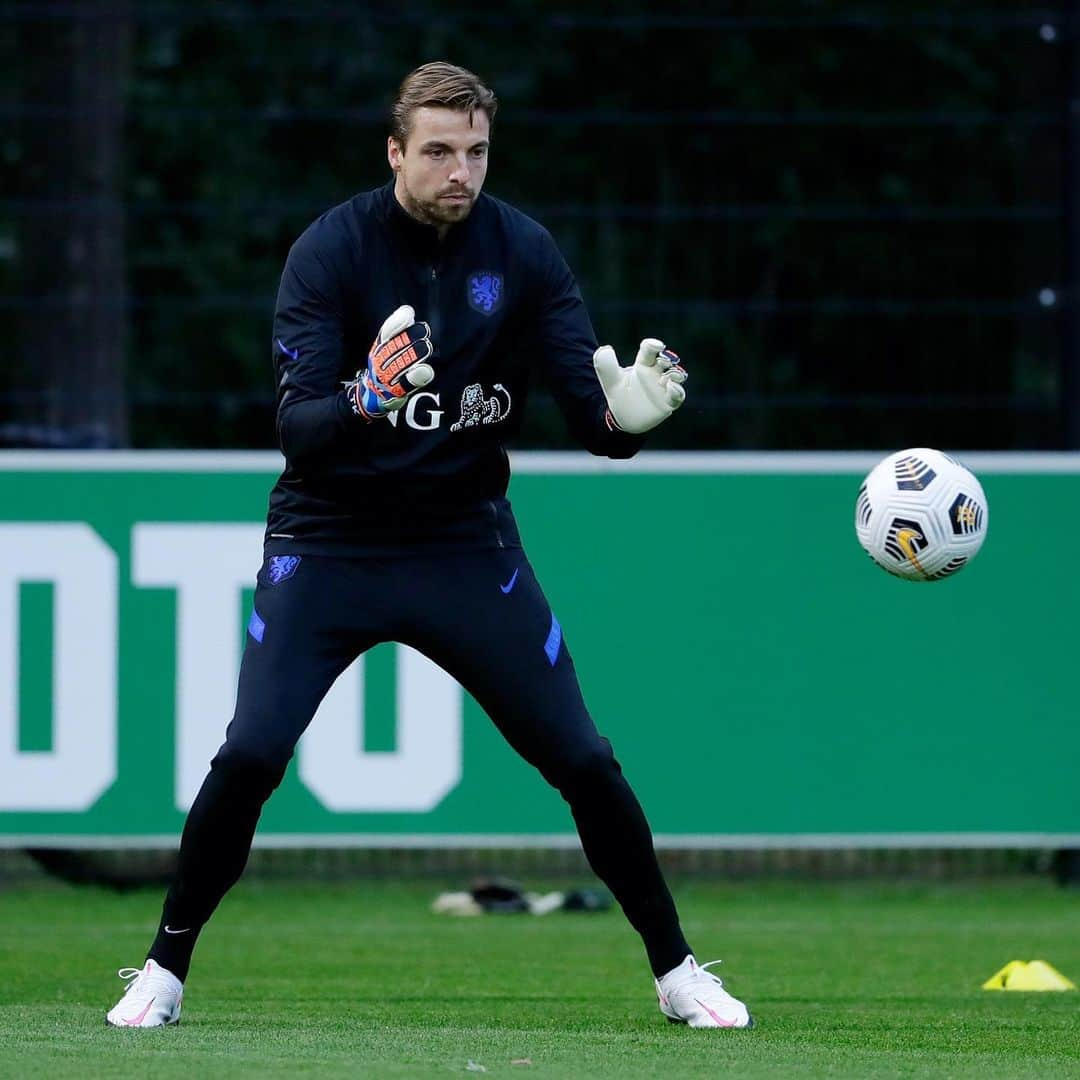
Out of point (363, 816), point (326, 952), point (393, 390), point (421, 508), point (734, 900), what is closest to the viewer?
point (393, 390)

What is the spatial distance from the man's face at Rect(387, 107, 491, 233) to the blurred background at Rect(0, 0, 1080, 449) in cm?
394

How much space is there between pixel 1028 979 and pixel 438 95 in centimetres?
310

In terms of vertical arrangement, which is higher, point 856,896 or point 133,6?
point 133,6

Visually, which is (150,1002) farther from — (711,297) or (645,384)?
(711,297)

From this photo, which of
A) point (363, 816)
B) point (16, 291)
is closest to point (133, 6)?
point (16, 291)

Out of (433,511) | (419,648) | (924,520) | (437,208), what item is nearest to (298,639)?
(419,648)

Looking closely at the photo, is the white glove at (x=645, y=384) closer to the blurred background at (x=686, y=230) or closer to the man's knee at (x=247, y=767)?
the man's knee at (x=247, y=767)

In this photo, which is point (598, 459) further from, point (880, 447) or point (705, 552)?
point (880, 447)

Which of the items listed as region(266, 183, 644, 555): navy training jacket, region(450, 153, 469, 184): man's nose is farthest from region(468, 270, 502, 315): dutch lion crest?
region(450, 153, 469, 184): man's nose

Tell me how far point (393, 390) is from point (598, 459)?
13.3ft

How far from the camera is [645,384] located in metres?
5.57

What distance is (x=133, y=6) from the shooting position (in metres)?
11.1

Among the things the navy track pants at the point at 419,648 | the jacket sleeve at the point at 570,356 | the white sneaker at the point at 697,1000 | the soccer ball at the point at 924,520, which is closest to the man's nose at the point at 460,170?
the jacket sleeve at the point at 570,356

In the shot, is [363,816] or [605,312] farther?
[605,312]
